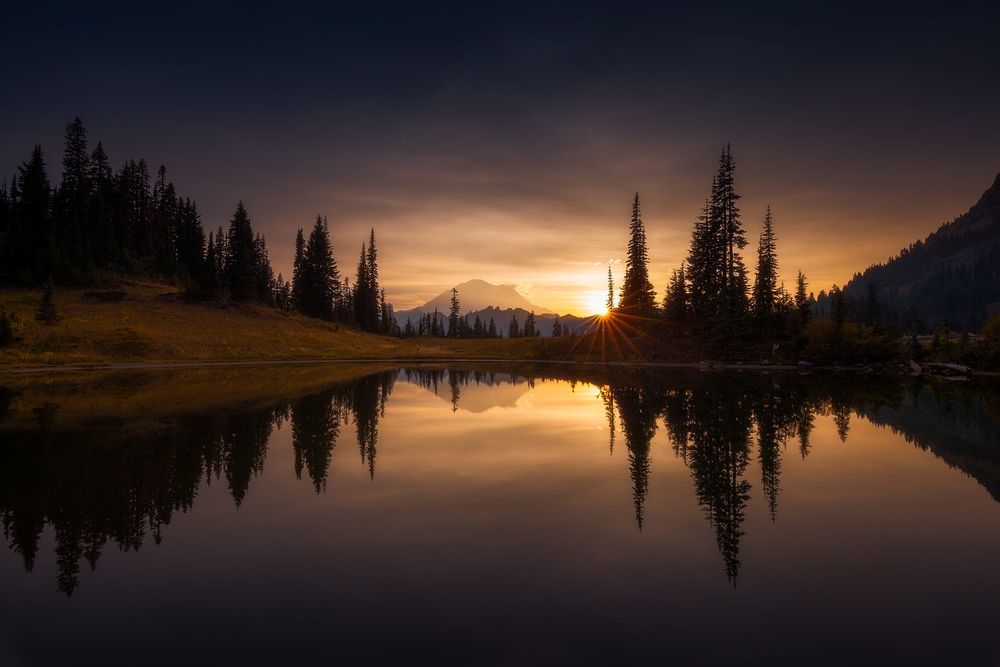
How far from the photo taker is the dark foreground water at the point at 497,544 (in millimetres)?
6004

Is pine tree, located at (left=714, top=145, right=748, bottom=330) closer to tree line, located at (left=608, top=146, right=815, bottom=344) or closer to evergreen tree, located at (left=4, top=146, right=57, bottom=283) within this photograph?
tree line, located at (left=608, top=146, right=815, bottom=344)

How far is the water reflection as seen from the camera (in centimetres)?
994

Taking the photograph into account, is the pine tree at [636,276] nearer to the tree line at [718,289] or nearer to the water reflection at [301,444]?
the tree line at [718,289]

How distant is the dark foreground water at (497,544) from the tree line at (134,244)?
69847 mm

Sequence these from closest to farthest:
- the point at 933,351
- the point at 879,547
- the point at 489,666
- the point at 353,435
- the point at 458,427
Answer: the point at 489,666, the point at 879,547, the point at 353,435, the point at 458,427, the point at 933,351

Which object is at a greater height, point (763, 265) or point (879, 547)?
point (763, 265)

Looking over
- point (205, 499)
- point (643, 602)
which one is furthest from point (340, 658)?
point (205, 499)

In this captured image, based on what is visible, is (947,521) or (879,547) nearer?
(879,547)

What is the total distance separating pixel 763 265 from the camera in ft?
213

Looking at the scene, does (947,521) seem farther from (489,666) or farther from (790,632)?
(489,666)

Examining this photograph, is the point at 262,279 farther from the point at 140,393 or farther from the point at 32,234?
the point at 140,393

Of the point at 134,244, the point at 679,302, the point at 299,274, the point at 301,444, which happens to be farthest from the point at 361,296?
the point at 301,444

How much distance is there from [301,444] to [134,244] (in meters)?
103

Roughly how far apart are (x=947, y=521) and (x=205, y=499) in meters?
15.9
